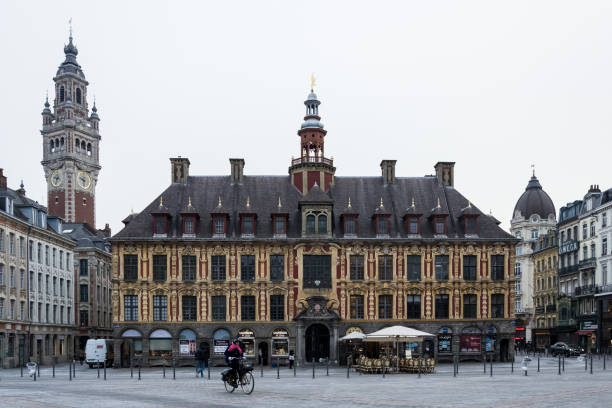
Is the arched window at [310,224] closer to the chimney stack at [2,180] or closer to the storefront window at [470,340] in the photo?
the storefront window at [470,340]

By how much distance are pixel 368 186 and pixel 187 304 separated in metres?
18.6

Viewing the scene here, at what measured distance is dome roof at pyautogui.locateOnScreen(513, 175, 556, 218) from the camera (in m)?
116

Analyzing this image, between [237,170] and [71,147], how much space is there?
7465 centimetres

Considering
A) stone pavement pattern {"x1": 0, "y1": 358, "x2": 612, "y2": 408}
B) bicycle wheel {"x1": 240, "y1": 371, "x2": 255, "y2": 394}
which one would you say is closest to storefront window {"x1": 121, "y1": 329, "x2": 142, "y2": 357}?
stone pavement pattern {"x1": 0, "y1": 358, "x2": 612, "y2": 408}

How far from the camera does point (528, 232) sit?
115 metres

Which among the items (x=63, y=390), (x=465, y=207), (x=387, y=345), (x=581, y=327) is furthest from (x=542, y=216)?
(x=63, y=390)

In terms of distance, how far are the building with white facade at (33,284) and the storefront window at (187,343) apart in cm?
1443

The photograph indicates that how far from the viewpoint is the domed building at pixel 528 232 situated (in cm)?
11250

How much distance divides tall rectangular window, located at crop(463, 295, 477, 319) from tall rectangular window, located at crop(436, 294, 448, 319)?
5.09 feet

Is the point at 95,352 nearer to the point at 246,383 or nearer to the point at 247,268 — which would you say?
the point at 247,268

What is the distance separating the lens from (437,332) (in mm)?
58656

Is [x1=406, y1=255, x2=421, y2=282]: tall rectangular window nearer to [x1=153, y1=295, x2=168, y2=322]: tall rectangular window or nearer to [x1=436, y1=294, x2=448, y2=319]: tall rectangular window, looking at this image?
[x1=436, y1=294, x2=448, y2=319]: tall rectangular window

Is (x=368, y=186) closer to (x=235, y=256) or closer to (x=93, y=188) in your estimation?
(x=235, y=256)

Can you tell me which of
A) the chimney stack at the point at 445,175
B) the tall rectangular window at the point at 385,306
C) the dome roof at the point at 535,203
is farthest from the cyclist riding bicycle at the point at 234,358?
the dome roof at the point at 535,203
